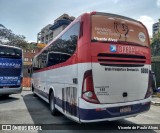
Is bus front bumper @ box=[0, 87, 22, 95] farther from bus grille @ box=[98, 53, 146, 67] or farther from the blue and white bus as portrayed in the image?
bus grille @ box=[98, 53, 146, 67]

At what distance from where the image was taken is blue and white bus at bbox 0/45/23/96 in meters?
13.1

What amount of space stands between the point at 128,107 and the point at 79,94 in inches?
61.6

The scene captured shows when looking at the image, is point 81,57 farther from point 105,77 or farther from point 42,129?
point 42,129

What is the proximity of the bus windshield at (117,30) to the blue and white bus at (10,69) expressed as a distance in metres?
8.77

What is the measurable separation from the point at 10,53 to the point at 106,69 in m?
9.25

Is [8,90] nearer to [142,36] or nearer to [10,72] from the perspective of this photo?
[10,72]

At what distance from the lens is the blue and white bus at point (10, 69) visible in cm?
1315

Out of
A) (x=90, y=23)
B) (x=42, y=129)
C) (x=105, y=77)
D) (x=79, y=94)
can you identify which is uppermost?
(x=90, y=23)

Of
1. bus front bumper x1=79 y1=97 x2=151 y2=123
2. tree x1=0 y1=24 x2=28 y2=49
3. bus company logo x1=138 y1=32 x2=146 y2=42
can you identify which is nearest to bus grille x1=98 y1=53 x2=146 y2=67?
bus company logo x1=138 y1=32 x2=146 y2=42

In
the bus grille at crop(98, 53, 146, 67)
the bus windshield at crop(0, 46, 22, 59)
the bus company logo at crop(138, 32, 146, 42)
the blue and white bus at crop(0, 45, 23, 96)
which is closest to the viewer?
the bus grille at crop(98, 53, 146, 67)

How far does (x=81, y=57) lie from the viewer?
589cm

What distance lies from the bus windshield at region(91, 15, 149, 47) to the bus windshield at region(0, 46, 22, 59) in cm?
869

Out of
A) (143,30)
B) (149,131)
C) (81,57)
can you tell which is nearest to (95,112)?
(81,57)

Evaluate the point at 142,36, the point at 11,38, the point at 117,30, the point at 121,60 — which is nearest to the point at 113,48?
the point at 121,60
